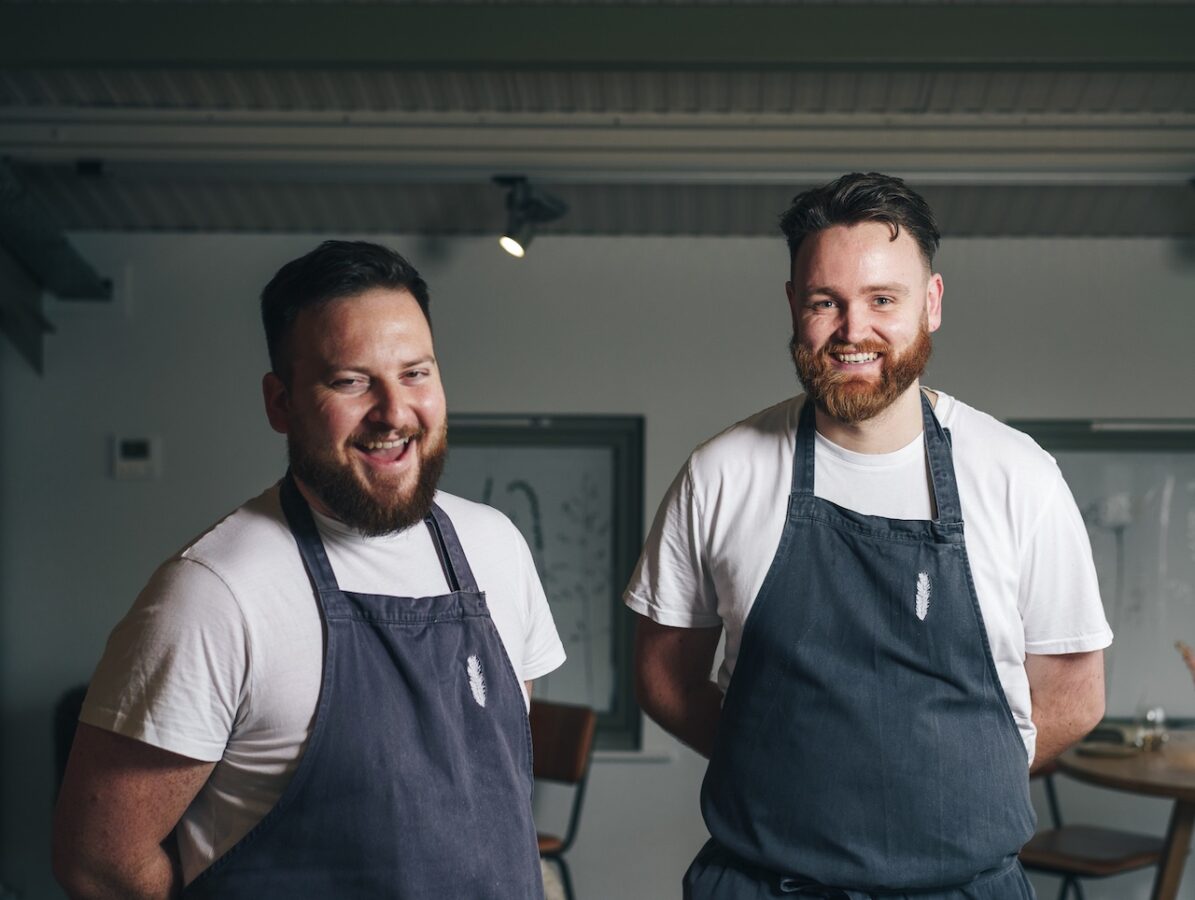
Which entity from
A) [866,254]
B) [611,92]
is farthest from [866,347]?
[611,92]

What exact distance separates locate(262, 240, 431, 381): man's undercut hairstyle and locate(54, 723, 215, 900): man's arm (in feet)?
1.58

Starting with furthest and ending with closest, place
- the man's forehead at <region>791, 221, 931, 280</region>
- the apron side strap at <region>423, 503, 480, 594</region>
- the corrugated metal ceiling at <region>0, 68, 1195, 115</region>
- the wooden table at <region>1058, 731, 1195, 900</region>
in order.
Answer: the corrugated metal ceiling at <region>0, 68, 1195, 115</region> < the wooden table at <region>1058, 731, 1195, 900</region> < the man's forehead at <region>791, 221, 931, 280</region> < the apron side strap at <region>423, 503, 480, 594</region>

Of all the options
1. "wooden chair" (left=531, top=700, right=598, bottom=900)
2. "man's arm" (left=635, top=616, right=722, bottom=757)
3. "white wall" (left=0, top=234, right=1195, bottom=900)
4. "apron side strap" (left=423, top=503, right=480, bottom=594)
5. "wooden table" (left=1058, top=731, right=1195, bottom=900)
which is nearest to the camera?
"apron side strap" (left=423, top=503, right=480, bottom=594)

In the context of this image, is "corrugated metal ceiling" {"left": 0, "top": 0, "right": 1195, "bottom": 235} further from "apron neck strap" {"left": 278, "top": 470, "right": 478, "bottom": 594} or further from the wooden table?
"apron neck strap" {"left": 278, "top": 470, "right": 478, "bottom": 594}

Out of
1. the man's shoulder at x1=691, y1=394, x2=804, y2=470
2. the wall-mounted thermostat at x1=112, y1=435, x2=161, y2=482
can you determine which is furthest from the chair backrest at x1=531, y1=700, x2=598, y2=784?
the man's shoulder at x1=691, y1=394, x2=804, y2=470

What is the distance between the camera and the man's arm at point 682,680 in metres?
1.97

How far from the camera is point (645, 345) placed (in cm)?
465

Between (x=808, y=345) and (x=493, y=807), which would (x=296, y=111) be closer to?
(x=808, y=345)

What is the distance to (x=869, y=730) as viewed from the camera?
172cm

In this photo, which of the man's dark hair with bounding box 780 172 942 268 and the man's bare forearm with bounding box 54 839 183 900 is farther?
the man's dark hair with bounding box 780 172 942 268

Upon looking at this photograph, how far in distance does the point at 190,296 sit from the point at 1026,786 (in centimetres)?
377

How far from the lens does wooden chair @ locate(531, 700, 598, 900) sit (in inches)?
159

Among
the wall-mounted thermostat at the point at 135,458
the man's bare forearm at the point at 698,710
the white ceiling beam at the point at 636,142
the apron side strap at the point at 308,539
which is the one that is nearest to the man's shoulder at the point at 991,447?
the man's bare forearm at the point at 698,710

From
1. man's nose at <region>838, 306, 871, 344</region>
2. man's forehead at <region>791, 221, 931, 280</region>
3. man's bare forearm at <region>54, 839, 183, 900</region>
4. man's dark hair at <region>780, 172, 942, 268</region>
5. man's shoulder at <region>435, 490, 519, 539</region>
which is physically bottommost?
man's bare forearm at <region>54, 839, 183, 900</region>
